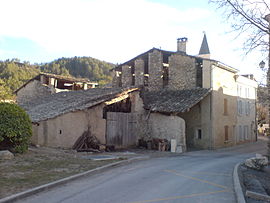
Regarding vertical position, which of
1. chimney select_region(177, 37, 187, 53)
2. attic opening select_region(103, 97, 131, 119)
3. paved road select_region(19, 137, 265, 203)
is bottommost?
paved road select_region(19, 137, 265, 203)

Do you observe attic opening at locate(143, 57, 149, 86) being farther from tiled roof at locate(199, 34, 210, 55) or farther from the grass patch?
the grass patch

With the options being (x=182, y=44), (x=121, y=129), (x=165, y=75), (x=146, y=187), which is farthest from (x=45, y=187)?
(x=182, y=44)

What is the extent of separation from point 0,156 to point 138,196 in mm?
6297

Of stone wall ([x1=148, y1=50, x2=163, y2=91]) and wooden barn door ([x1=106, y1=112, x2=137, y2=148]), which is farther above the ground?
stone wall ([x1=148, y1=50, x2=163, y2=91])

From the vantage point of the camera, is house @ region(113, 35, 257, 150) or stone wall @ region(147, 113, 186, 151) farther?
house @ region(113, 35, 257, 150)

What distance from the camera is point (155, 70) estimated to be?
23.6 m

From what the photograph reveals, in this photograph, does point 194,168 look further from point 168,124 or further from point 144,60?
point 144,60

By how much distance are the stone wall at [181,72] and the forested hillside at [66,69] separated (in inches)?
1483

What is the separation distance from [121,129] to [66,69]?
56958 millimetres

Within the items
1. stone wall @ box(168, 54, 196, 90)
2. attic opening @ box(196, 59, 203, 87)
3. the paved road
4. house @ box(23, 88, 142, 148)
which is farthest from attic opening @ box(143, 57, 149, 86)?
the paved road

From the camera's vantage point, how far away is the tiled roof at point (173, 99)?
60.4ft

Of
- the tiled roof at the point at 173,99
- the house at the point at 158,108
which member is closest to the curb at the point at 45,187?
the house at the point at 158,108

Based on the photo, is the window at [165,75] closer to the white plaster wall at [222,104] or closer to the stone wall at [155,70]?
the stone wall at [155,70]

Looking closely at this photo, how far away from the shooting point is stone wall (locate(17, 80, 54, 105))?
30.7 m
